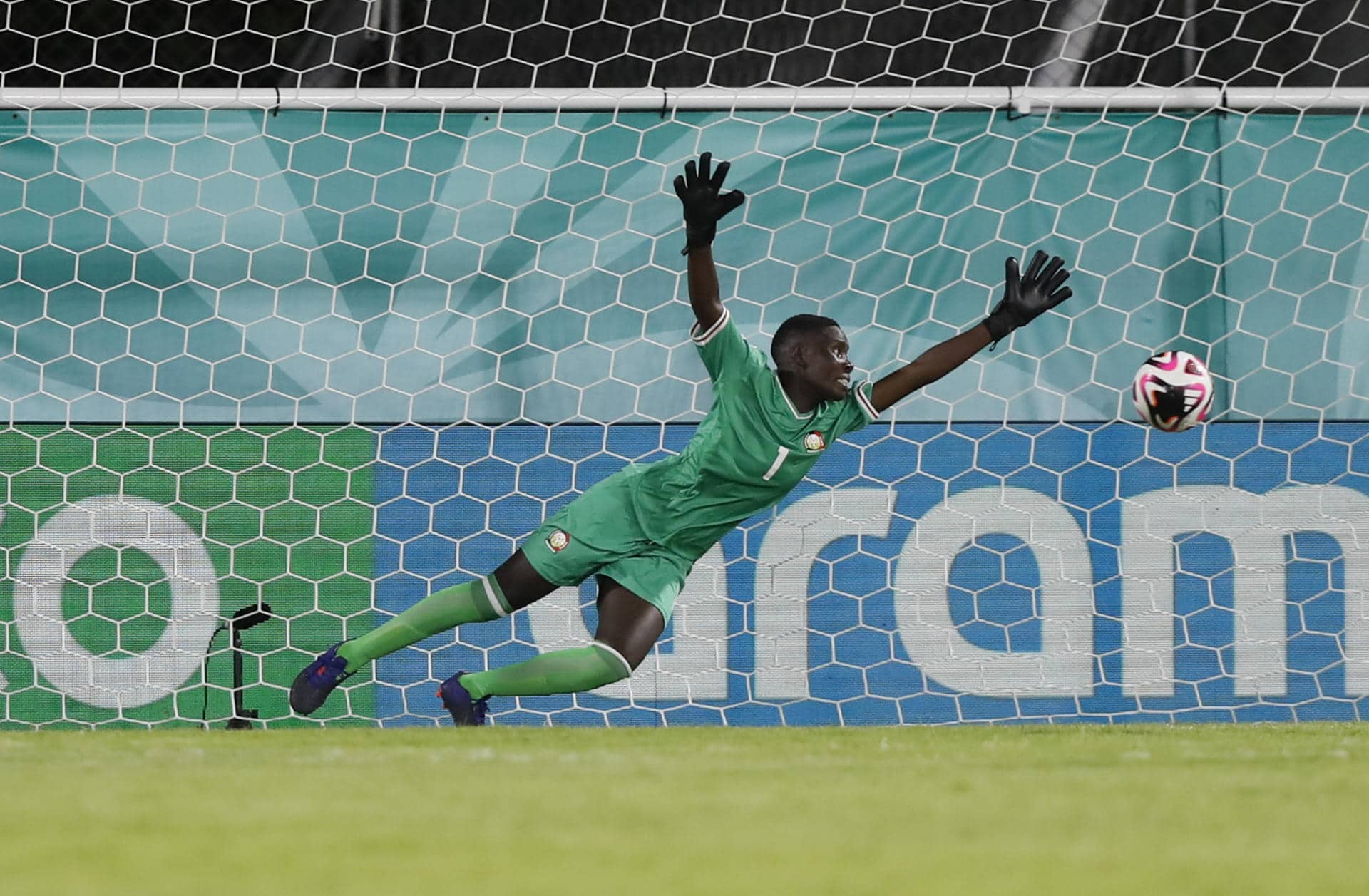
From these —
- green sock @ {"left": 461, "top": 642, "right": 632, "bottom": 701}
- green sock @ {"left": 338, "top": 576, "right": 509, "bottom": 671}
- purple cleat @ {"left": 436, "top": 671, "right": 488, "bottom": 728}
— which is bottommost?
purple cleat @ {"left": 436, "top": 671, "right": 488, "bottom": 728}

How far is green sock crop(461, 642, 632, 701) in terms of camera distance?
16.5 ft

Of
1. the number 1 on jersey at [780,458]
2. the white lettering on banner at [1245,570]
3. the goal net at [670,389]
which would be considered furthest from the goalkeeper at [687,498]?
the white lettering on banner at [1245,570]

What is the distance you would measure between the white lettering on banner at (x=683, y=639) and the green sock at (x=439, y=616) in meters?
0.97

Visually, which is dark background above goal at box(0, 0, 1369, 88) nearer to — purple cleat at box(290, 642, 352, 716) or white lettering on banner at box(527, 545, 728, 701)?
white lettering on banner at box(527, 545, 728, 701)

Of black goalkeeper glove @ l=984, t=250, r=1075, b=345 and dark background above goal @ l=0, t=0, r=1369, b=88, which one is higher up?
dark background above goal @ l=0, t=0, r=1369, b=88

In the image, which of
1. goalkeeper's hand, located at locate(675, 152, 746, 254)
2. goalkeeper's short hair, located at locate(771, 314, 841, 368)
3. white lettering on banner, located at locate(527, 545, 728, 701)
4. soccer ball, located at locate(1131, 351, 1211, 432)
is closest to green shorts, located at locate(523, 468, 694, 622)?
goalkeeper's short hair, located at locate(771, 314, 841, 368)

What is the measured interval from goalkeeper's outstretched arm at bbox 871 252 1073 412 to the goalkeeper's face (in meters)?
0.13

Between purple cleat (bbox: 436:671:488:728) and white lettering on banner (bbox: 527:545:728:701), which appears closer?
purple cleat (bbox: 436:671:488:728)

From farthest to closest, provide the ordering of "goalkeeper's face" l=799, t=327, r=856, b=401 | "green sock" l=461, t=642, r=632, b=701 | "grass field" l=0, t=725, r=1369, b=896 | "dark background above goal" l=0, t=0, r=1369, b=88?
"dark background above goal" l=0, t=0, r=1369, b=88, "goalkeeper's face" l=799, t=327, r=856, b=401, "green sock" l=461, t=642, r=632, b=701, "grass field" l=0, t=725, r=1369, b=896

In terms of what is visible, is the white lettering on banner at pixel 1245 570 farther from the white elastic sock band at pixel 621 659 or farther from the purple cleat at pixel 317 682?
the purple cleat at pixel 317 682

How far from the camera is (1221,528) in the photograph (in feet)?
20.3

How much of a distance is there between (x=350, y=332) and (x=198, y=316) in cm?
56

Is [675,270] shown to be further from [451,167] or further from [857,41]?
[857,41]

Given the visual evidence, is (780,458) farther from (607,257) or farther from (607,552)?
(607,257)
